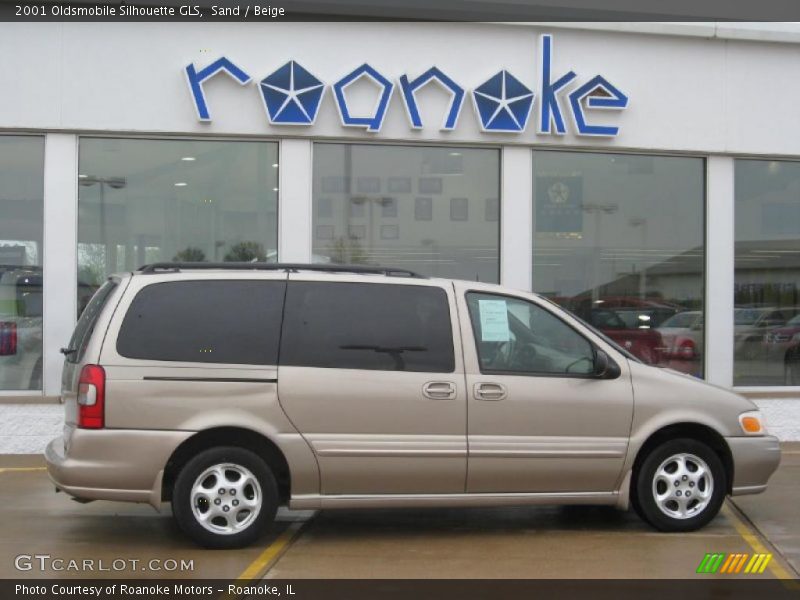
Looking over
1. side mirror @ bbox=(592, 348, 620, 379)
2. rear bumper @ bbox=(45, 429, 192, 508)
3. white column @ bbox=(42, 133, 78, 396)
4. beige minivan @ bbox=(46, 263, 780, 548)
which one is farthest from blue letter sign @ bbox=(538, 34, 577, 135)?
rear bumper @ bbox=(45, 429, 192, 508)

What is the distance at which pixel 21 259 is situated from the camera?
13.8 metres

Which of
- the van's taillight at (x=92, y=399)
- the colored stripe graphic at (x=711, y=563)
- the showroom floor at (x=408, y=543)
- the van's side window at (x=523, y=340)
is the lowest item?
the showroom floor at (x=408, y=543)

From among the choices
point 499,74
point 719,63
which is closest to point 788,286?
point 719,63

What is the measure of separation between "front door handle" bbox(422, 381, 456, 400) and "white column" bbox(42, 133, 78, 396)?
8256 millimetres

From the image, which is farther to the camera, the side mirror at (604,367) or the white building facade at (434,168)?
the white building facade at (434,168)

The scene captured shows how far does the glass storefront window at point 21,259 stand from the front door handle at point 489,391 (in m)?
8.78

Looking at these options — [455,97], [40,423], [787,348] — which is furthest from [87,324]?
[787,348]

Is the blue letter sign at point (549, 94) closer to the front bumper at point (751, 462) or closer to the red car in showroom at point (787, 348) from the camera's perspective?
the red car in showroom at point (787, 348)

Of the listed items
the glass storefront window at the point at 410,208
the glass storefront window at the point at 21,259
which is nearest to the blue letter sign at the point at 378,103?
the glass storefront window at the point at 410,208

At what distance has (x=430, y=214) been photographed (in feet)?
47.4

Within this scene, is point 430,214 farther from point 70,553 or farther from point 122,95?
point 70,553

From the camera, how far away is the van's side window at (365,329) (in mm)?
6816

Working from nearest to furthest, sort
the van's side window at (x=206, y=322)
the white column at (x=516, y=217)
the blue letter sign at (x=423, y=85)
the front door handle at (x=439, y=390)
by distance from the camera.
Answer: the van's side window at (x=206, y=322) → the front door handle at (x=439, y=390) → the blue letter sign at (x=423, y=85) → the white column at (x=516, y=217)

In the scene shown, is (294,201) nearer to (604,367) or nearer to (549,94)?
(549,94)
